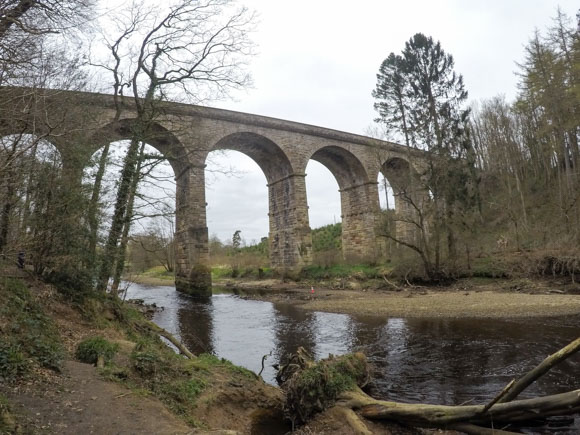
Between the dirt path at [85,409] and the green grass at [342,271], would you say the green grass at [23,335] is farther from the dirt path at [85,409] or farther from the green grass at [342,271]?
the green grass at [342,271]

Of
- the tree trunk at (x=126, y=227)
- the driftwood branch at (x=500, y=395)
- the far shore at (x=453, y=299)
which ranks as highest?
the tree trunk at (x=126, y=227)

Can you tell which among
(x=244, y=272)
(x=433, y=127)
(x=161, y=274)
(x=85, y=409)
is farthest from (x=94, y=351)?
(x=161, y=274)

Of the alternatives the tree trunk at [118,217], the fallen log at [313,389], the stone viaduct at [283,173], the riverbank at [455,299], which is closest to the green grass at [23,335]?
the tree trunk at [118,217]

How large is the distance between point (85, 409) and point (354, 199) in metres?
25.5

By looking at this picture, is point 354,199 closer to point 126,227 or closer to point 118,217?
point 126,227

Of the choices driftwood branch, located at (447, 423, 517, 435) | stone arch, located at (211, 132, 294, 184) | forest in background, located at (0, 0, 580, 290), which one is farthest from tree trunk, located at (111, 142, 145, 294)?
stone arch, located at (211, 132, 294, 184)

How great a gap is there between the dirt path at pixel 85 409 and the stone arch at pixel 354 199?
21651 mm

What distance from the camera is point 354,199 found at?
28.0 meters

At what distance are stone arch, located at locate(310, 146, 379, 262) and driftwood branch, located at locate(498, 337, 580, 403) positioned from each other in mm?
21458

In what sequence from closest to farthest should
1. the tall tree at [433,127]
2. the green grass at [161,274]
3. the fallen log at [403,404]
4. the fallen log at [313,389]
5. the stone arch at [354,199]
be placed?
1. the fallen log at [403,404]
2. the fallen log at [313,389]
3. the tall tree at [433,127]
4. the stone arch at [354,199]
5. the green grass at [161,274]

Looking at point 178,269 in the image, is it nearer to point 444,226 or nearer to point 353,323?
point 353,323

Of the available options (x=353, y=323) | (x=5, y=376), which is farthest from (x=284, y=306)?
(x=5, y=376)

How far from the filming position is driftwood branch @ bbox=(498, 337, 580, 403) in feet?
9.78

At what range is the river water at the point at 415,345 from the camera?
569cm
